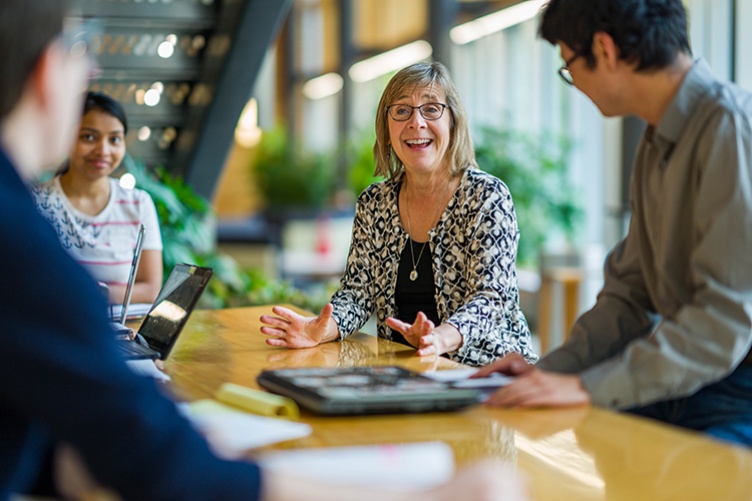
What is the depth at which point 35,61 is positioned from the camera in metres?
0.99

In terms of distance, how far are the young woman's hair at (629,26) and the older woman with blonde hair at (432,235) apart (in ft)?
3.10

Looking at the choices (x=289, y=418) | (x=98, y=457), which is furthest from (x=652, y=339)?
(x=98, y=457)

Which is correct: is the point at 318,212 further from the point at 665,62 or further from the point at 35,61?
the point at 35,61

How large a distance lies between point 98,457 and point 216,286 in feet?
16.1

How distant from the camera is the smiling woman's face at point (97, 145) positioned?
3328mm

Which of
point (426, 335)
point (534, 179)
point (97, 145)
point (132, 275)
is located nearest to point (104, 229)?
point (97, 145)

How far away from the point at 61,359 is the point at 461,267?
1952 millimetres

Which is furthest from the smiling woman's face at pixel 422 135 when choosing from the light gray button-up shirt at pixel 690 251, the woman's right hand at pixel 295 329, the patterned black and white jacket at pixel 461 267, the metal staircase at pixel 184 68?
the metal staircase at pixel 184 68

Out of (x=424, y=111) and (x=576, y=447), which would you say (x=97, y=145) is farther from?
(x=576, y=447)

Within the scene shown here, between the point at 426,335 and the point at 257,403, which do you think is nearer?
the point at 257,403

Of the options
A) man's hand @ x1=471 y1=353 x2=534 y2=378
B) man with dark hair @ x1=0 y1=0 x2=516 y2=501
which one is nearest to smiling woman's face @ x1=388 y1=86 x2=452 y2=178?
man's hand @ x1=471 y1=353 x2=534 y2=378

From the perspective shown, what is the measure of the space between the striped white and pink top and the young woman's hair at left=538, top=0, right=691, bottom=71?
75.5 inches

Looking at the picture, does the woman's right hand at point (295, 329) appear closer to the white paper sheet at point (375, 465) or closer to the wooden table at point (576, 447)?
the wooden table at point (576, 447)

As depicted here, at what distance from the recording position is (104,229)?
3.38 meters
